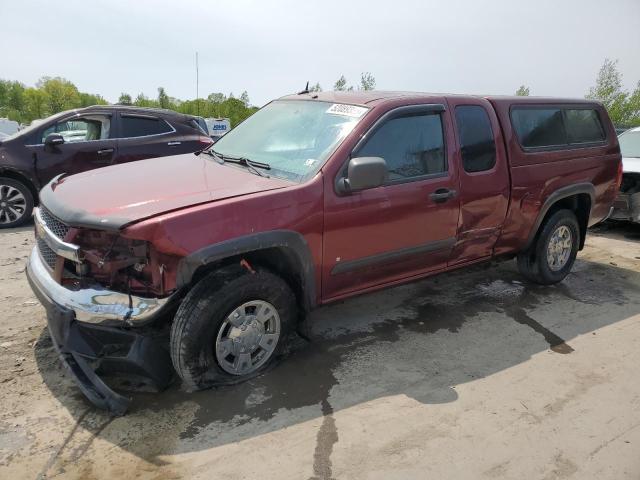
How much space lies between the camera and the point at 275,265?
3209 mm

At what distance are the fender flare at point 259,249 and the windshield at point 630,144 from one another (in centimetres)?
674

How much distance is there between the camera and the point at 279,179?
3223 mm

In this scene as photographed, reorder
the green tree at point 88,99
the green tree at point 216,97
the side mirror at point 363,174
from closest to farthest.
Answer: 1. the side mirror at point 363,174
2. the green tree at point 216,97
3. the green tree at point 88,99

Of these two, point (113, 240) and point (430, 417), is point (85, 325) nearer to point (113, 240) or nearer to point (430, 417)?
point (113, 240)

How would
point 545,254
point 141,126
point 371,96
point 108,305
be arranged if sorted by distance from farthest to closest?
point 141,126
point 545,254
point 371,96
point 108,305

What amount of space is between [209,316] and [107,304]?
0.55 metres

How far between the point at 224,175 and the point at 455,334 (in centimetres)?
221

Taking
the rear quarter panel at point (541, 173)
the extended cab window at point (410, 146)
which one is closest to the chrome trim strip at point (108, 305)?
the extended cab window at point (410, 146)

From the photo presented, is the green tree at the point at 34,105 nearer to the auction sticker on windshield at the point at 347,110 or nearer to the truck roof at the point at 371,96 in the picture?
the truck roof at the point at 371,96

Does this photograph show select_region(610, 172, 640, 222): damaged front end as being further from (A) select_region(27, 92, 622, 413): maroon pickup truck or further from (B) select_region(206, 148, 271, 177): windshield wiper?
(B) select_region(206, 148, 271, 177): windshield wiper

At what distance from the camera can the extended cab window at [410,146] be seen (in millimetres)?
3459

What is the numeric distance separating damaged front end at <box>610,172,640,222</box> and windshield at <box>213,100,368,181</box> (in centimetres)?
505

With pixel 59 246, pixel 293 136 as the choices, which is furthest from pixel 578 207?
pixel 59 246

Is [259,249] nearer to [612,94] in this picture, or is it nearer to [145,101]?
[612,94]
